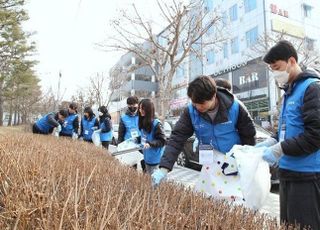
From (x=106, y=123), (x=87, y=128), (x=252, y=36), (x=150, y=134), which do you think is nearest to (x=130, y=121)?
(x=150, y=134)

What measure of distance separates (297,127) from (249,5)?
26.3 meters

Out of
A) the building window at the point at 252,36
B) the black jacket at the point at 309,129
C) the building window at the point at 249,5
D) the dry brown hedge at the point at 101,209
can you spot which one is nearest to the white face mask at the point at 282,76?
the black jacket at the point at 309,129

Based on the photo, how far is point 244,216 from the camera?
69.1 inches

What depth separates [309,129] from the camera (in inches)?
82.7

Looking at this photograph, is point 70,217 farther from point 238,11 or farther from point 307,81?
point 238,11

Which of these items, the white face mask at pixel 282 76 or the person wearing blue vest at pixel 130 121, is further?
the person wearing blue vest at pixel 130 121

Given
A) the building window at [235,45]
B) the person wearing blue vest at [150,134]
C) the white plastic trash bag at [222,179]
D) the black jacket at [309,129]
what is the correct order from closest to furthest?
the black jacket at [309,129] → the white plastic trash bag at [222,179] → the person wearing blue vest at [150,134] → the building window at [235,45]

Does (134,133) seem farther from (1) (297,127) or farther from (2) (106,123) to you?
(1) (297,127)

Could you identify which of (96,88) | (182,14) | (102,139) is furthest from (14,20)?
(102,139)

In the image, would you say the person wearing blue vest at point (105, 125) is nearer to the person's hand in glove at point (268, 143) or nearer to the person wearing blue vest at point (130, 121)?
the person wearing blue vest at point (130, 121)

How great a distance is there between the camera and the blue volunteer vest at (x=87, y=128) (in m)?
8.36

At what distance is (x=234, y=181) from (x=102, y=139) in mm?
5581

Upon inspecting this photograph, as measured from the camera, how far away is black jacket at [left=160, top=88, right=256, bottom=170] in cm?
259

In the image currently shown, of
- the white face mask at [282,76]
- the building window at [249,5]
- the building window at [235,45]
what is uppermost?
the building window at [249,5]
